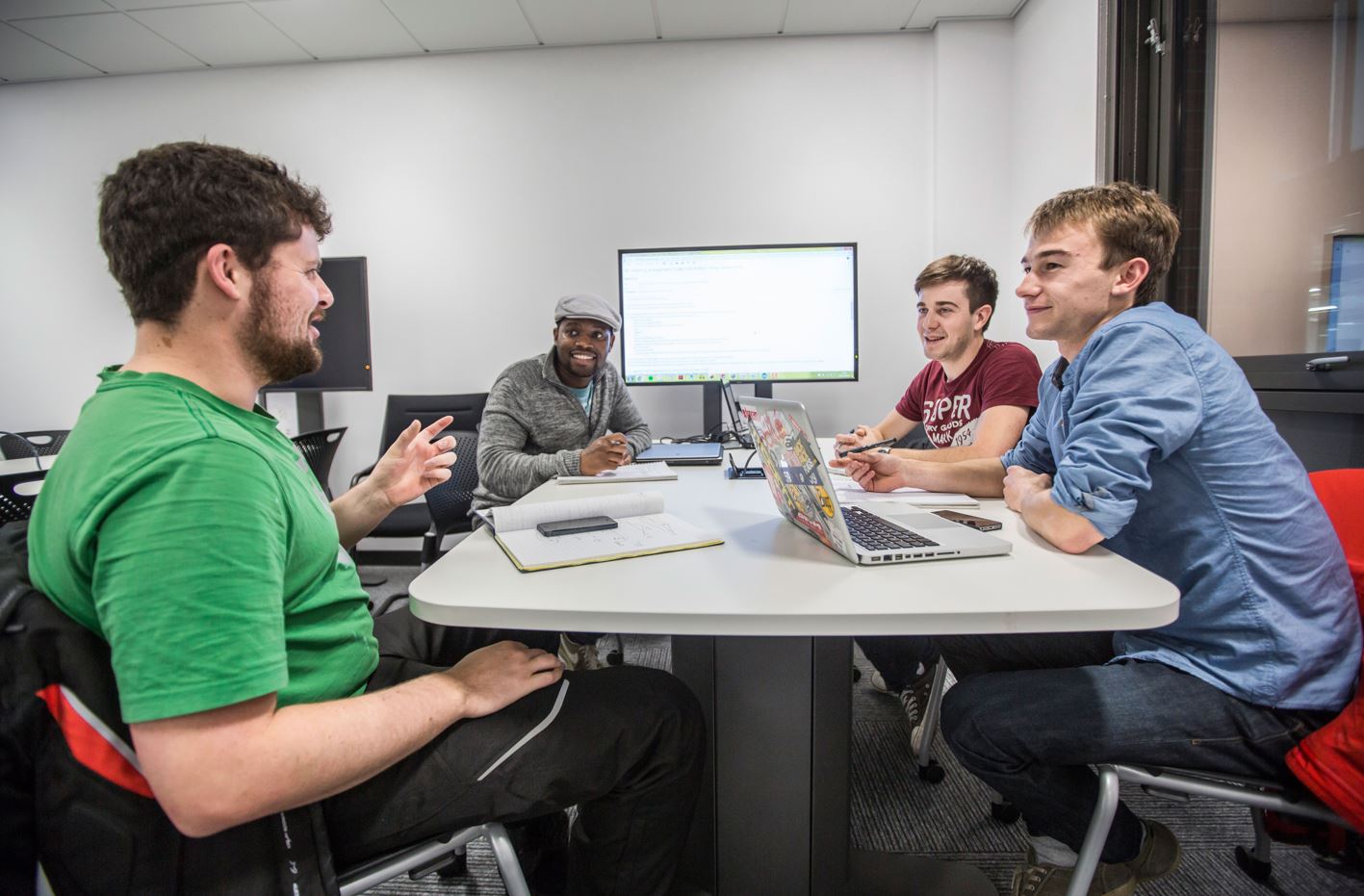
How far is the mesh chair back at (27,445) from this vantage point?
304cm

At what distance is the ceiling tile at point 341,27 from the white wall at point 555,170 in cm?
11

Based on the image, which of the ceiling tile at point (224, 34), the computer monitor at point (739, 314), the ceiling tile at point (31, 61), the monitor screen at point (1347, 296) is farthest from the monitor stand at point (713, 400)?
the ceiling tile at point (31, 61)

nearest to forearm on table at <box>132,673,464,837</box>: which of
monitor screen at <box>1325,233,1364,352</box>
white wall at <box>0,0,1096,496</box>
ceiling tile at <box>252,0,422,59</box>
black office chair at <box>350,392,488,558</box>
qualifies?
monitor screen at <box>1325,233,1364,352</box>

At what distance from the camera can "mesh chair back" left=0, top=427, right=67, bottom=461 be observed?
120 inches

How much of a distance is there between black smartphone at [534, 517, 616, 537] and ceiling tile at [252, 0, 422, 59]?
9.20 ft

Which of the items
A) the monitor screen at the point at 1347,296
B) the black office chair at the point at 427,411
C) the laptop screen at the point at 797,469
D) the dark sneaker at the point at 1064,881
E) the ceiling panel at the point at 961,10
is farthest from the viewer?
the black office chair at the point at 427,411

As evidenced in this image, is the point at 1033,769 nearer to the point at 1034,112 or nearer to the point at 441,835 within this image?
the point at 441,835

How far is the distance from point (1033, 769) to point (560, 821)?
0.88 metres

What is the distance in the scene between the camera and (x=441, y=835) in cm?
76

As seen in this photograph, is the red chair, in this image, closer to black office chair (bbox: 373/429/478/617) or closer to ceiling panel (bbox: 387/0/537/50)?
black office chair (bbox: 373/429/478/617)

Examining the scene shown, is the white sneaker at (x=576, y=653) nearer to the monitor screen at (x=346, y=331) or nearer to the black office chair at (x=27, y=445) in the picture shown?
the monitor screen at (x=346, y=331)

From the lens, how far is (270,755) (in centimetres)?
59

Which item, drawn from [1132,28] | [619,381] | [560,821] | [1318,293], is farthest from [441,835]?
[1132,28]

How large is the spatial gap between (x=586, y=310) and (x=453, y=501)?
93 centimetres
